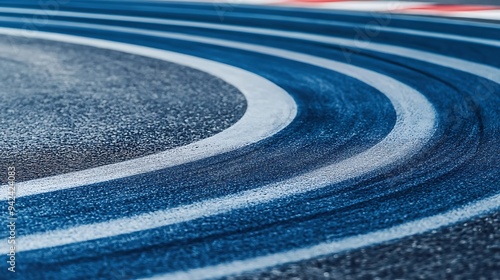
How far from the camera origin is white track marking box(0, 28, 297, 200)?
15.2 ft

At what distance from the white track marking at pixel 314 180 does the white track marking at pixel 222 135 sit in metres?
0.70

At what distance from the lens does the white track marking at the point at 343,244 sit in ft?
10.8

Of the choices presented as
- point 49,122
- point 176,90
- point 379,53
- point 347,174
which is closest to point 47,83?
point 176,90

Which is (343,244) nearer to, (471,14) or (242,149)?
A: (242,149)

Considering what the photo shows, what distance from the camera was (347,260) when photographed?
132 inches

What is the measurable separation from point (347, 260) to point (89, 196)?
149cm

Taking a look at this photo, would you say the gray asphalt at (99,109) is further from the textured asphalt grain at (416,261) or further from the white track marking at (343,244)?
the textured asphalt grain at (416,261)

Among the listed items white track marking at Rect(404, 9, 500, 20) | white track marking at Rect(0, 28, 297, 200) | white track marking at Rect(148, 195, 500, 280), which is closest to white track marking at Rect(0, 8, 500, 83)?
white track marking at Rect(0, 28, 297, 200)

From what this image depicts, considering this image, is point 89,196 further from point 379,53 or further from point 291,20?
point 291,20

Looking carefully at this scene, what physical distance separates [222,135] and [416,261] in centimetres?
259

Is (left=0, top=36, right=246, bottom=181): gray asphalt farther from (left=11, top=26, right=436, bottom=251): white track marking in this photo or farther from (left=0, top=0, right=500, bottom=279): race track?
(left=11, top=26, right=436, bottom=251): white track marking

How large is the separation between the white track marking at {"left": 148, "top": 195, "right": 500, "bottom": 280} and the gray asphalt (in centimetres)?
175

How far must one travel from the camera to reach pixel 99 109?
22.4 feet

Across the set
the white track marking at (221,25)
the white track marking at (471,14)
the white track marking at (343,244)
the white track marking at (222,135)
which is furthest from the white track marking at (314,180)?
the white track marking at (471,14)
